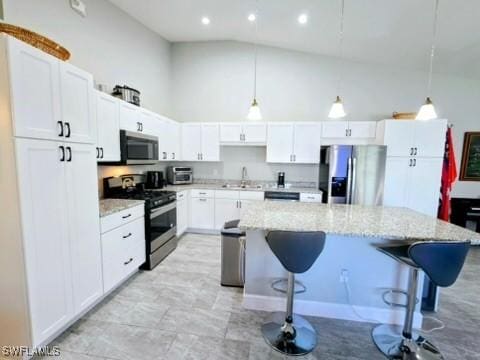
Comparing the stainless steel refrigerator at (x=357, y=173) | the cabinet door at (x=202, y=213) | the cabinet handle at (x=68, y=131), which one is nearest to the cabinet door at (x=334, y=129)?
the stainless steel refrigerator at (x=357, y=173)

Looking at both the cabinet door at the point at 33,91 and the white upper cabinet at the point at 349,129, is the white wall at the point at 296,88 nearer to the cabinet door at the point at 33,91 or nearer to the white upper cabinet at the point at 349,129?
the white upper cabinet at the point at 349,129

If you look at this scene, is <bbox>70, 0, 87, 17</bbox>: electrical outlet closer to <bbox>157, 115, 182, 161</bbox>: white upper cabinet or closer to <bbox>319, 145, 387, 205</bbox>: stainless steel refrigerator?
<bbox>157, 115, 182, 161</bbox>: white upper cabinet

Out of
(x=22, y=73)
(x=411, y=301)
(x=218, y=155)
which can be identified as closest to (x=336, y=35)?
(x=218, y=155)

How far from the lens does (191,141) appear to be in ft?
15.9

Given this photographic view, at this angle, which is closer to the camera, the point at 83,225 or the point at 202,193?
the point at 83,225

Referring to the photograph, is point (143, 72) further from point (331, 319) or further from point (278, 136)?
point (331, 319)

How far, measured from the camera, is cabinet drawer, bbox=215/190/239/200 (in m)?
4.45

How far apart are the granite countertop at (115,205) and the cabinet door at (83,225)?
6.8 inches

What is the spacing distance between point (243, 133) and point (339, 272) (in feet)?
10.2

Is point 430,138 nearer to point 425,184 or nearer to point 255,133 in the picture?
point 425,184

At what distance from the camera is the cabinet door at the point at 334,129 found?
4.33 meters

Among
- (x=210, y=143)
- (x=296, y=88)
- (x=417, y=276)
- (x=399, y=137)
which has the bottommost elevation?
(x=417, y=276)

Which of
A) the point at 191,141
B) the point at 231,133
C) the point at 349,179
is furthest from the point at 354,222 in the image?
the point at 191,141

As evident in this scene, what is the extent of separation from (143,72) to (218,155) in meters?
1.98
